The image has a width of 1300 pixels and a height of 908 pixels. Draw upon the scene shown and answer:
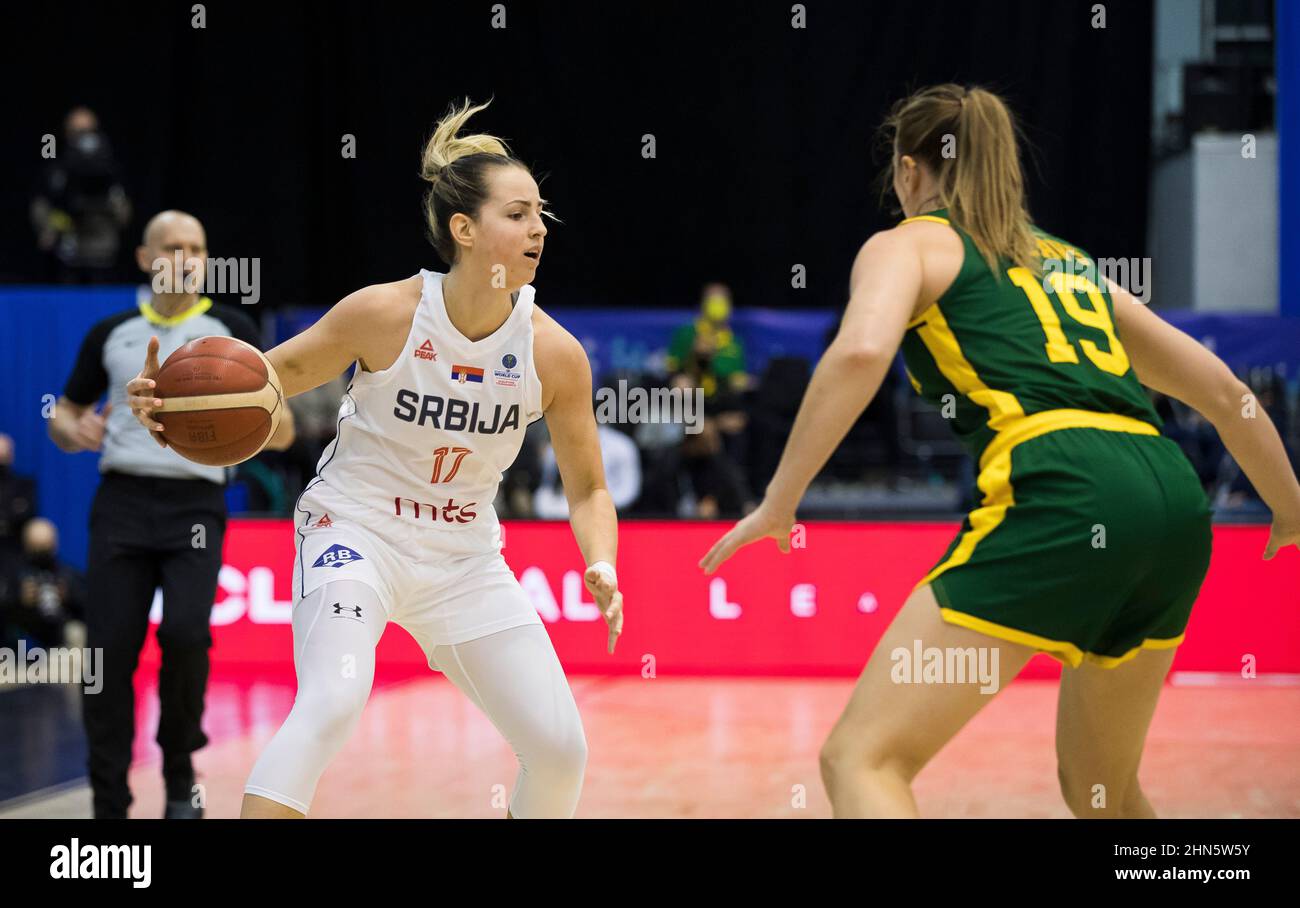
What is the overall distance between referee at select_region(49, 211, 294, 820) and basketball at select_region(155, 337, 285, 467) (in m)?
1.36

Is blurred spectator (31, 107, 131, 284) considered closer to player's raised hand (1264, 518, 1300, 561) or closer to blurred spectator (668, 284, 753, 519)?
blurred spectator (668, 284, 753, 519)

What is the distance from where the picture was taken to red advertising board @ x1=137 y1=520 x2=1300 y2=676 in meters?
7.76

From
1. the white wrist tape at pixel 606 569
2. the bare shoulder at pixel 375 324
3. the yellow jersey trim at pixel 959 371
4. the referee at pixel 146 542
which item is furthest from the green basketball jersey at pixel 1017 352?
the referee at pixel 146 542

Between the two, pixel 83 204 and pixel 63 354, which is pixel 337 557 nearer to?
pixel 63 354

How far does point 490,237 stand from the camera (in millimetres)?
3363

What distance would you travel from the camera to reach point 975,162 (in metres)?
2.94

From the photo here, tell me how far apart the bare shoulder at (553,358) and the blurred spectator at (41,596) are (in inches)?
225

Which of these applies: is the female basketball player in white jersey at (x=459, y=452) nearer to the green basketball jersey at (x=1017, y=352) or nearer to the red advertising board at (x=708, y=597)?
the green basketball jersey at (x=1017, y=352)

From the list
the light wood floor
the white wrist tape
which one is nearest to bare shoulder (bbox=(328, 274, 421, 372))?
the white wrist tape

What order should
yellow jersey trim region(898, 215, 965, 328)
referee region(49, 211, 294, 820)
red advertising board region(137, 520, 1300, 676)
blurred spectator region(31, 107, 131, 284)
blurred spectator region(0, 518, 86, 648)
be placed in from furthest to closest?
blurred spectator region(31, 107, 131, 284), blurred spectator region(0, 518, 86, 648), red advertising board region(137, 520, 1300, 676), referee region(49, 211, 294, 820), yellow jersey trim region(898, 215, 965, 328)

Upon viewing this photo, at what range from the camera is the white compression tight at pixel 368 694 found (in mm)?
2936

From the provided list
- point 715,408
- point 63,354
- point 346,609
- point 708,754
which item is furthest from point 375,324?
point 63,354
